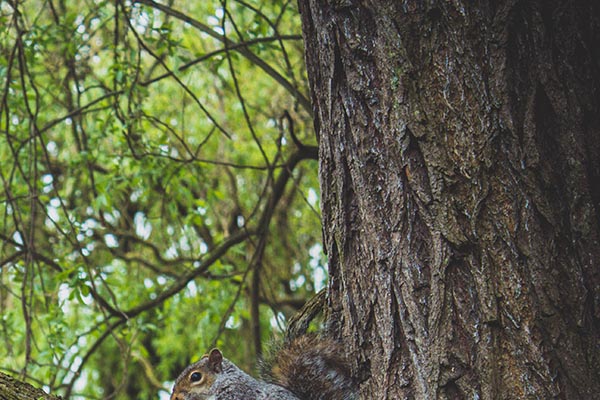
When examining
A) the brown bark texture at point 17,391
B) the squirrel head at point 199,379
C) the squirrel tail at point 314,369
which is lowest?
the brown bark texture at point 17,391

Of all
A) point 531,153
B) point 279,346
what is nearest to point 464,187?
point 531,153

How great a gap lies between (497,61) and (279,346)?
882 mm

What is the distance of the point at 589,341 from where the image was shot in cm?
139

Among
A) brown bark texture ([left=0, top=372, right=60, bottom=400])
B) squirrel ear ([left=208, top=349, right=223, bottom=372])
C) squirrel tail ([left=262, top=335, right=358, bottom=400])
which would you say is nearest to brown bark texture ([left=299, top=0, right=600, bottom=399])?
squirrel tail ([left=262, top=335, right=358, bottom=400])

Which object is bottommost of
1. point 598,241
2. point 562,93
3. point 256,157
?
point 598,241

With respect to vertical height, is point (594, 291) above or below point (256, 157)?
below

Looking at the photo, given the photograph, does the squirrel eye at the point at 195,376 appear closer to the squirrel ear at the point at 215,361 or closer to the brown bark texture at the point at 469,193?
the squirrel ear at the point at 215,361

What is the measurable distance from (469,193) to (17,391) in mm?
928

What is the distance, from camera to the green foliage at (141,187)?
10.1 ft

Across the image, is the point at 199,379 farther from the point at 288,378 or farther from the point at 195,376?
the point at 288,378

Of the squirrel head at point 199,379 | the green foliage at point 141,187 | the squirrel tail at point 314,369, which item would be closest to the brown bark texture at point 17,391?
the squirrel tail at point 314,369

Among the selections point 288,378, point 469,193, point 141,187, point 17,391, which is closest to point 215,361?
point 288,378

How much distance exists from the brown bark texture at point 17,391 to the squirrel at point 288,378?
20.9 inches

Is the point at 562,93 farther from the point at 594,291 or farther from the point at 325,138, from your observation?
the point at 325,138
